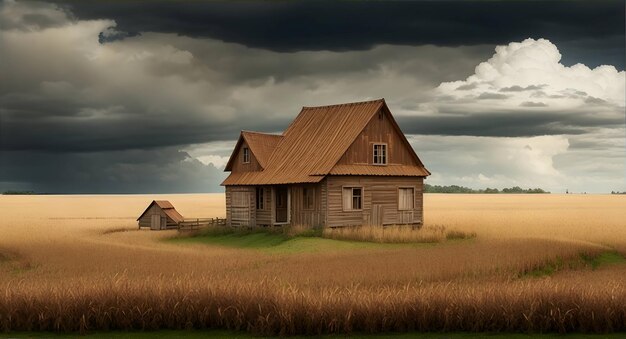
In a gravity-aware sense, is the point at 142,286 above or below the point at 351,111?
below

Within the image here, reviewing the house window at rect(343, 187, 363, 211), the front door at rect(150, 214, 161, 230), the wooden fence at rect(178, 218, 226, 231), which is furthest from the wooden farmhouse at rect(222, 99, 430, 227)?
the front door at rect(150, 214, 161, 230)

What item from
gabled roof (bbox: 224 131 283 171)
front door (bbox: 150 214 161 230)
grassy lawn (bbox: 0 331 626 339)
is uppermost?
gabled roof (bbox: 224 131 283 171)

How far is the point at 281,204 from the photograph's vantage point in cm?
5291

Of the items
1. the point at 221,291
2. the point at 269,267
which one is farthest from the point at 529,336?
the point at 269,267

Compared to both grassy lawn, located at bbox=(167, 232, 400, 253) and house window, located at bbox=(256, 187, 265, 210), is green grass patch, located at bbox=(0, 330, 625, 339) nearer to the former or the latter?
grassy lawn, located at bbox=(167, 232, 400, 253)

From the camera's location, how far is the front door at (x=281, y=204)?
52.5 metres

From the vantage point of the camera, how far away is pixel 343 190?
156 ft

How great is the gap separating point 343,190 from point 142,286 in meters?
30.4

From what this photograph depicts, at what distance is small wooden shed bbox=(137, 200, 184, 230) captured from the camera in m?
61.0

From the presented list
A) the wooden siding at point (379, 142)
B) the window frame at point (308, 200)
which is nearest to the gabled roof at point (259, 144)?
the window frame at point (308, 200)

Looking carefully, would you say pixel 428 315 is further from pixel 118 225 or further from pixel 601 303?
pixel 118 225

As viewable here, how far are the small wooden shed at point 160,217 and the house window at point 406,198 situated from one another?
62.0 ft

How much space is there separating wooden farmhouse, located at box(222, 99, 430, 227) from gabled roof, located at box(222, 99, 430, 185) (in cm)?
9

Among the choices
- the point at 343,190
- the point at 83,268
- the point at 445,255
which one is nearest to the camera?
the point at 83,268
